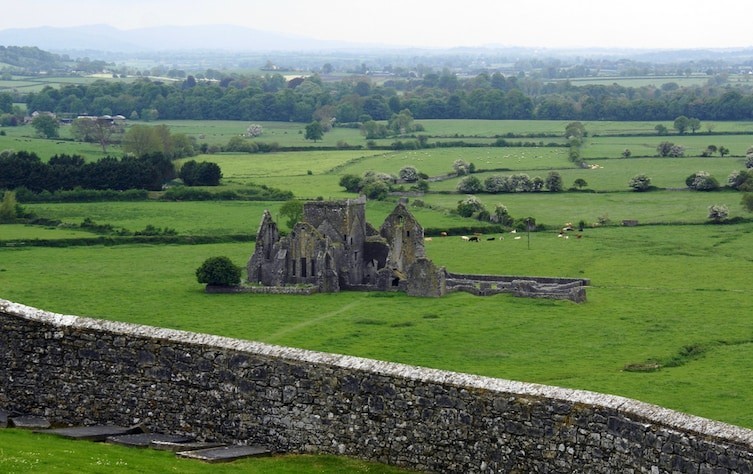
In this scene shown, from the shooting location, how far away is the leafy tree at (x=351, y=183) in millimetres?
115844

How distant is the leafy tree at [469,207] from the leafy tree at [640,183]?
20.4 m

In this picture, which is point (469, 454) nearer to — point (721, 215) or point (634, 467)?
point (634, 467)

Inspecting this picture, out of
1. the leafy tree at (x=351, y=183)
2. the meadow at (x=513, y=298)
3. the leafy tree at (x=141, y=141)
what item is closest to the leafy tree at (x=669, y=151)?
the meadow at (x=513, y=298)

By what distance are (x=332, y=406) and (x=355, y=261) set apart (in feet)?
186

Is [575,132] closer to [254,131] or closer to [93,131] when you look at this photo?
[254,131]

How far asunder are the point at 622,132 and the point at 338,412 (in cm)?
17597

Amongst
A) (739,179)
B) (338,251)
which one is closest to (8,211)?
Result: (338,251)

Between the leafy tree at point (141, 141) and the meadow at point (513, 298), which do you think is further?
the leafy tree at point (141, 141)

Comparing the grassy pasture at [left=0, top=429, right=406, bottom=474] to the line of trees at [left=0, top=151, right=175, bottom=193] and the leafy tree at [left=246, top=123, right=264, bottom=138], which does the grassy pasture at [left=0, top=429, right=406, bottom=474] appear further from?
the leafy tree at [left=246, top=123, right=264, bottom=138]

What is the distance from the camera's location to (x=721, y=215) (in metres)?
97.8

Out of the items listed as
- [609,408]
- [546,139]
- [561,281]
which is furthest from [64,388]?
[546,139]

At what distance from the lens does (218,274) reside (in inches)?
2739

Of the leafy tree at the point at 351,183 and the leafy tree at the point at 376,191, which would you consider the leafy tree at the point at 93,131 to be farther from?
the leafy tree at the point at 376,191

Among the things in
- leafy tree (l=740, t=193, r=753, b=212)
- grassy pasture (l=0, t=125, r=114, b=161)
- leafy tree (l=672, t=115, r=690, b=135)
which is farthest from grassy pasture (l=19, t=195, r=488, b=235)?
leafy tree (l=672, t=115, r=690, b=135)
